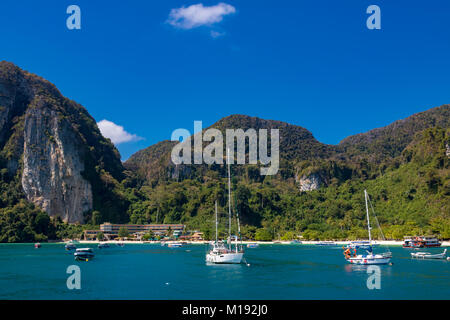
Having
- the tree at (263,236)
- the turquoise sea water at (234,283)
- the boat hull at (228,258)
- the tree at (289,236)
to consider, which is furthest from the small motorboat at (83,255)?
the tree at (289,236)

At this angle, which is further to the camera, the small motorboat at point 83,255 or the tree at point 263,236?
the tree at point 263,236

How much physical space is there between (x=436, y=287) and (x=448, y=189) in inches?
4800

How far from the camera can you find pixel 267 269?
65938 mm

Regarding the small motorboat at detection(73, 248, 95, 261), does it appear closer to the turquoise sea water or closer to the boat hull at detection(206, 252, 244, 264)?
the turquoise sea water

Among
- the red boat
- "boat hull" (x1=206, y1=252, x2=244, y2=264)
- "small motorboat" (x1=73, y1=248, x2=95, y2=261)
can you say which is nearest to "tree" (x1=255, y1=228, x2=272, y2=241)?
the red boat

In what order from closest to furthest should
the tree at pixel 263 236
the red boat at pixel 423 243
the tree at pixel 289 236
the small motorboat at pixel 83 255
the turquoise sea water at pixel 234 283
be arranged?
the turquoise sea water at pixel 234 283, the small motorboat at pixel 83 255, the red boat at pixel 423 243, the tree at pixel 263 236, the tree at pixel 289 236

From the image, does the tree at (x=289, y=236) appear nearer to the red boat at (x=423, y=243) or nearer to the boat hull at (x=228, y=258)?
the red boat at (x=423, y=243)

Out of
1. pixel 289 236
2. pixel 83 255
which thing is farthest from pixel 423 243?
pixel 83 255

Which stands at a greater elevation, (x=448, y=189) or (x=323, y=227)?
(x=448, y=189)

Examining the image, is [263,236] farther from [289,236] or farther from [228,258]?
[228,258]

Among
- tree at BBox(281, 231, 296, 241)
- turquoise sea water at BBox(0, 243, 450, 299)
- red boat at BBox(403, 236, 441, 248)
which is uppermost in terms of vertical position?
turquoise sea water at BBox(0, 243, 450, 299)
